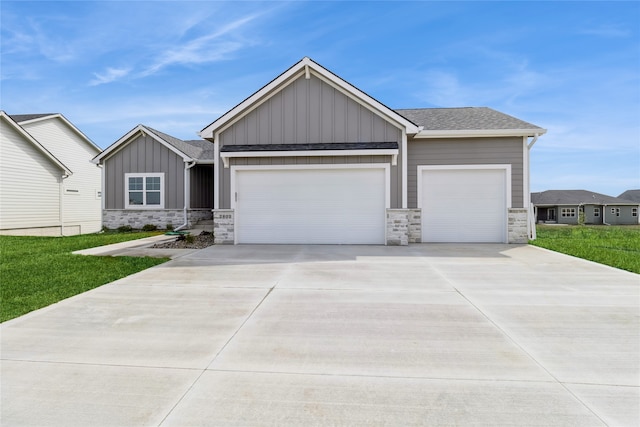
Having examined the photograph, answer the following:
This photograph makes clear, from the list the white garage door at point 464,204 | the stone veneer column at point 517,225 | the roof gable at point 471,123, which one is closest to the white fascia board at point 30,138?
A: the roof gable at point 471,123

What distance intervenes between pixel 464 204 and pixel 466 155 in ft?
5.74

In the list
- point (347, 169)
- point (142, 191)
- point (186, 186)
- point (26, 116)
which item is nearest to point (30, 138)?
point (26, 116)

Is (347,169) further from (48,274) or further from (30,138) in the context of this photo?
(30,138)

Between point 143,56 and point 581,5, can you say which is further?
point 143,56

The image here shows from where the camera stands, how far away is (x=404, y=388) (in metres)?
2.54

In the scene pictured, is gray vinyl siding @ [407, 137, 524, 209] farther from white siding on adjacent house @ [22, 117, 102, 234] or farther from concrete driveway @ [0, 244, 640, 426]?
white siding on adjacent house @ [22, 117, 102, 234]

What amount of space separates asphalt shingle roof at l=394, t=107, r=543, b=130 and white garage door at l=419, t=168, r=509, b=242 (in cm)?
156

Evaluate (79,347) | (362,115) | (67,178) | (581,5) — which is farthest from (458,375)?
(67,178)

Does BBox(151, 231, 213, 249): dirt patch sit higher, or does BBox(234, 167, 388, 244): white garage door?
BBox(234, 167, 388, 244): white garage door

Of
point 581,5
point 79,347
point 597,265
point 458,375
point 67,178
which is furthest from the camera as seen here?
point 67,178

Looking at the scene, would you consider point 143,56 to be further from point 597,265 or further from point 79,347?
point 597,265

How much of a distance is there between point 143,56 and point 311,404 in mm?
15675

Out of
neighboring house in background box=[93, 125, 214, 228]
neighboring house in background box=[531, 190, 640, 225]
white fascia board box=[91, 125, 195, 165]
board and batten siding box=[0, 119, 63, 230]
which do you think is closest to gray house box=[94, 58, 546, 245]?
white fascia board box=[91, 125, 195, 165]

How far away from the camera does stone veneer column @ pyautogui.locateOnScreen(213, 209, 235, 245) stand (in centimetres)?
1079
